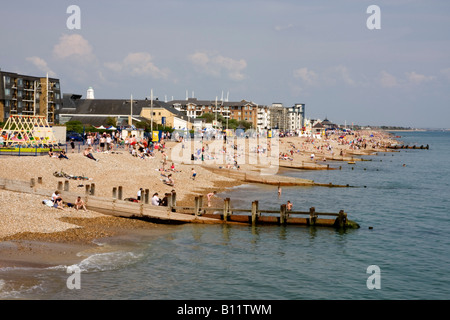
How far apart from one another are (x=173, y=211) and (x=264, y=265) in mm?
9068

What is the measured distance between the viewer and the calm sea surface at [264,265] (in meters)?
18.5

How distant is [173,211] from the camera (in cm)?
3002

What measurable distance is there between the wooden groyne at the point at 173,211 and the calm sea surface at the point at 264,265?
2.22ft

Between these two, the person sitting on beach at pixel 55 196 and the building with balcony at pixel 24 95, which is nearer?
the person sitting on beach at pixel 55 196

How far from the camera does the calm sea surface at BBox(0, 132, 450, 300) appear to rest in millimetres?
18484

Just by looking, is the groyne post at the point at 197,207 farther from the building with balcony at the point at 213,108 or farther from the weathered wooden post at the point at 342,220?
the building with balcony at the point at 213,108

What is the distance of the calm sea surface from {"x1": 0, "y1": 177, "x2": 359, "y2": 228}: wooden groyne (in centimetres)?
68

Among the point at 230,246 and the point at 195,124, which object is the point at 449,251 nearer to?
the point at 230,246
